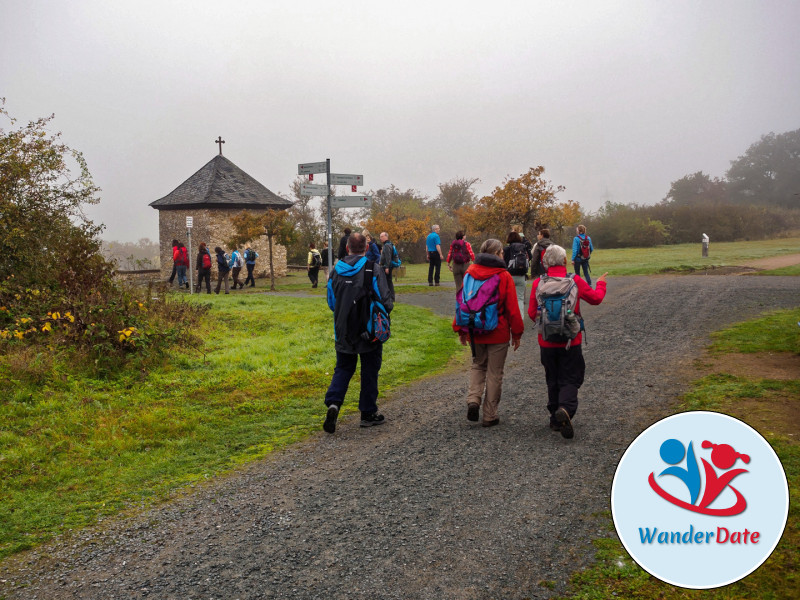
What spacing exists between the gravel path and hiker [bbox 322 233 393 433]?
46cm

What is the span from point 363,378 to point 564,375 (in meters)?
1.97

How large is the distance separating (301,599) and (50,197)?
11538 mm

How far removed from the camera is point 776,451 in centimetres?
543

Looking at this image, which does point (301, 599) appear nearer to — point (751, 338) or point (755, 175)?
point (751, 338)

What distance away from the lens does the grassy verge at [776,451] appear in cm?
352

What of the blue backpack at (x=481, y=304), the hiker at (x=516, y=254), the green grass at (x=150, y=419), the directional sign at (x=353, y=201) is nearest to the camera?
the green grass at (x=150, y=419)

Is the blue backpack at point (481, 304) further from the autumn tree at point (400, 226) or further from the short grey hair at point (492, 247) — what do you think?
the autumn tree at point (400, 226)

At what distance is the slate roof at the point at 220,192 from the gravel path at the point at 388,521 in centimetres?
2978

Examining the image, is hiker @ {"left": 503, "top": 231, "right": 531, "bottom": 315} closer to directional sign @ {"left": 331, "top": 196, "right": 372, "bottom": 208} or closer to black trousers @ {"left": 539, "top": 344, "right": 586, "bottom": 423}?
directional sign @ {"left": 331, "top": 196, "right": 372, "bottom": 208}

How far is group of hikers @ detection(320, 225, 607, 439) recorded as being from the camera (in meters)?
6.14

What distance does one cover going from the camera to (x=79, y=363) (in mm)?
8883

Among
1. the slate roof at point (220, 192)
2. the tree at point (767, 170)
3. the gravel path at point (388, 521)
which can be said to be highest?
the tree at point (767, 170)

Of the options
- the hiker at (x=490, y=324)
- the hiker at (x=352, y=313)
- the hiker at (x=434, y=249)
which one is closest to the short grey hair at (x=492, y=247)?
the hiker at (x=490, y=324)

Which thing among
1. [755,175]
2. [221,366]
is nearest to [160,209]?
[221,366]
